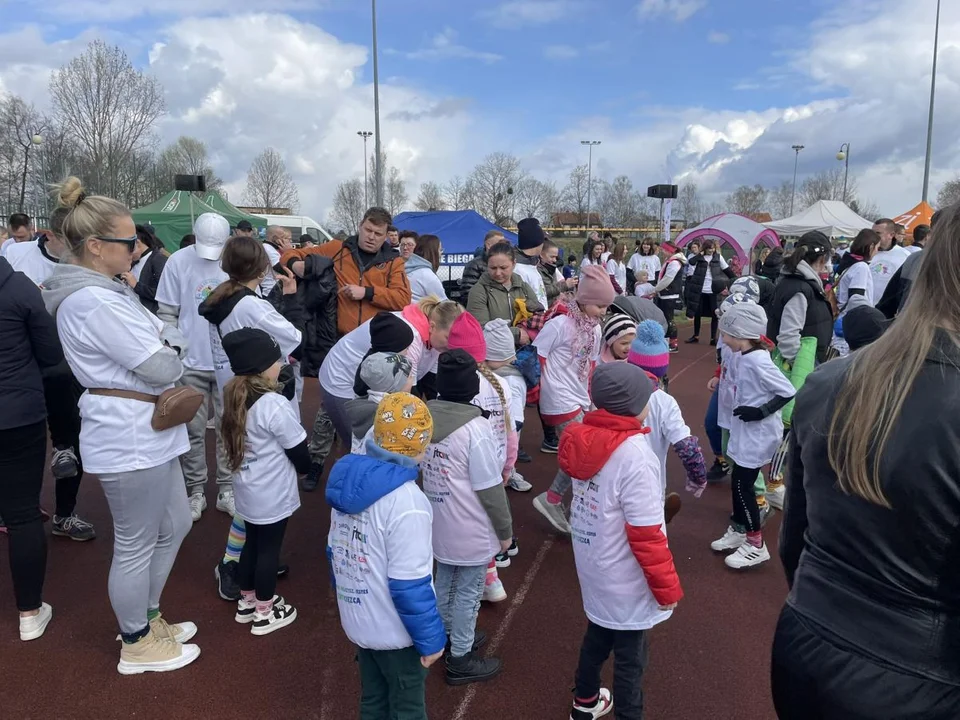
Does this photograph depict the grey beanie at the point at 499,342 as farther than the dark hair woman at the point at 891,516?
Yes

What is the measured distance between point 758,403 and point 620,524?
2010mm

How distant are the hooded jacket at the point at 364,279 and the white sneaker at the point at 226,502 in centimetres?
151

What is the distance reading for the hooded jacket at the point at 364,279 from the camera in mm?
5098

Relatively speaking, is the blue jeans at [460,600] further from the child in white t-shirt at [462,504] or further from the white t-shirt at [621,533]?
the white t-shirt at [621,533]

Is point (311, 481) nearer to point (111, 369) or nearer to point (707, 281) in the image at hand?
point (111, 369)

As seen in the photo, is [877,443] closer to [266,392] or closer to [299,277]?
[266,392]

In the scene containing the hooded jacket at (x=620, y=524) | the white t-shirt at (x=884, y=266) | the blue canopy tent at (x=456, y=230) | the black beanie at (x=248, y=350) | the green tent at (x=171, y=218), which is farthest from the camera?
the green tent at (x=171, y=218)

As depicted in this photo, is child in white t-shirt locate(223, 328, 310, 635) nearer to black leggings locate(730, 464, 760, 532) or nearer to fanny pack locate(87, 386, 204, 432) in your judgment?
fanny pack locate(87, 386, 204, 432)

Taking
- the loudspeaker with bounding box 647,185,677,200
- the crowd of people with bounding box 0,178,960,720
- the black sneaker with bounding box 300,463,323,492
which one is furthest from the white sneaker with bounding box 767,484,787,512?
the loudspeaker with bounding box 647,185,677,200

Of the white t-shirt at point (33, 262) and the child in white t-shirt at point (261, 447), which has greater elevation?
the white t-shirt at point (33, 262)

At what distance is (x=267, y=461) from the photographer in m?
3.28

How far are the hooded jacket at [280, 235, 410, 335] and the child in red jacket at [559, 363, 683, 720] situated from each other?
2685 mm

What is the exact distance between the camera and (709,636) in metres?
3.47

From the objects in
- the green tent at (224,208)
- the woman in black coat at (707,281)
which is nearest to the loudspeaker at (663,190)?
the woman in black coat at (707,281)
